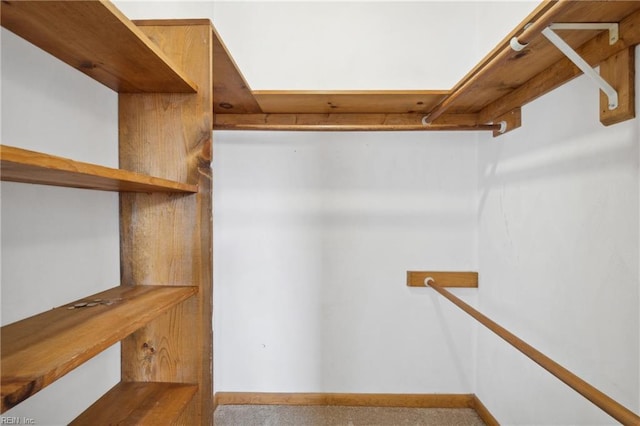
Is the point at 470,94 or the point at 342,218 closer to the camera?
the point at 470,94

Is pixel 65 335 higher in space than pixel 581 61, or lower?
lower

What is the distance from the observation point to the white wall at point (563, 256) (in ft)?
2.89

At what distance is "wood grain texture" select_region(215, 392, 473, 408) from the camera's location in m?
1.80

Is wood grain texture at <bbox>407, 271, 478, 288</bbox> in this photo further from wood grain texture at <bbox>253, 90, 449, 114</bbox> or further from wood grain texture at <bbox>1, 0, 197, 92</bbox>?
wood grain texture at <bbox>1, 0, 197, 92</bbox>

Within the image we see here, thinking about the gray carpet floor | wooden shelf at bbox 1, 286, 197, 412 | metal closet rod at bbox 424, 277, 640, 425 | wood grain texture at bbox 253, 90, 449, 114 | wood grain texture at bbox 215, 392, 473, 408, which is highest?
wood grain texture at bbox 253, 90, 449, 114

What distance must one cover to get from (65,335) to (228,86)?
1040 mm

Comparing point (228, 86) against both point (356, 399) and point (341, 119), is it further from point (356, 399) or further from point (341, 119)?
point (356, 399)

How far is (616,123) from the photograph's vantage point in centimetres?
90

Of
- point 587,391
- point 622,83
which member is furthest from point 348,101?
point 587,391

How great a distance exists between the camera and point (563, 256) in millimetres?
1122

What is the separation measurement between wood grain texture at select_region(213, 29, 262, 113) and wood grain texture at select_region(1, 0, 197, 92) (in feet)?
0.61

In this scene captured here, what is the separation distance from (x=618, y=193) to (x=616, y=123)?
199 millimetres

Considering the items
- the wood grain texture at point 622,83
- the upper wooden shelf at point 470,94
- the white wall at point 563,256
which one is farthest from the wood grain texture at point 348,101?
the wood grain texture at point 622,83

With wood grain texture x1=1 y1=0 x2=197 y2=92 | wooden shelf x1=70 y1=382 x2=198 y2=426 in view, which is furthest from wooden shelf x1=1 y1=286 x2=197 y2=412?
wood grain texture x1=1 y1=0 x2=197 y2=92
